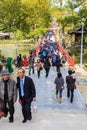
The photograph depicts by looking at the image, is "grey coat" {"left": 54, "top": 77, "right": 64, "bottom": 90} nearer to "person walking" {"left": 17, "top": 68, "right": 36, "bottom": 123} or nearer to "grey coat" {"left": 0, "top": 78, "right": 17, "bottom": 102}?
"person walking" {"left": 17, "top": 68, "right": 36, "bottom": 123}

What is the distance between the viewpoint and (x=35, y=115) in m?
11.7

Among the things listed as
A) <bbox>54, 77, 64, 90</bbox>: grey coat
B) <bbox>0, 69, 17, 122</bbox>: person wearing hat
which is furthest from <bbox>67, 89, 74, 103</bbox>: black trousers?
<bbox>0, 69, 17, 122</bbox>: person wearing hat

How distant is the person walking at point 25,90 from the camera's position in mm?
10367

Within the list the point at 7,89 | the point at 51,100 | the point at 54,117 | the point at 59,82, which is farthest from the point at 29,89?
the point at 51,100

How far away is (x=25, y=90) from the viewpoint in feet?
34.1

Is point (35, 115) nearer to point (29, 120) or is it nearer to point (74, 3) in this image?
point (29, 120)

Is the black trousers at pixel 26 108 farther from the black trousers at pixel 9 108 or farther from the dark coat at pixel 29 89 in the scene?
the black trousers at pixel 9 108

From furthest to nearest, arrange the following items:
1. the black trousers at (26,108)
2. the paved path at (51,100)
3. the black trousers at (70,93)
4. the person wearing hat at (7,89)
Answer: the black trousers at (70,93)
the paved path at (51,100)
the black trousers at (26,108)
the person wearing hat at (7,89)

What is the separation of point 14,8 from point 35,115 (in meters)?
23.1

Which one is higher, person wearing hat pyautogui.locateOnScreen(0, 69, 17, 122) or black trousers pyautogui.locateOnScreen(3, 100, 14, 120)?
person wearing hat pyautogui.locateOnScreen(0, 69, 17, 122)

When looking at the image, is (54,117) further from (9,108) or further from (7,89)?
(7,89)

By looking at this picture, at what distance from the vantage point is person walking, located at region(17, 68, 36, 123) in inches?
408

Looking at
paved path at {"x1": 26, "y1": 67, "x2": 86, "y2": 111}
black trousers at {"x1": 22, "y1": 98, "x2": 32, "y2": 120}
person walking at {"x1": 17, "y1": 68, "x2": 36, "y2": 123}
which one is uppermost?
person walking at {"x1": 17, "y1": 68, "x2": 36, "y2": 123}

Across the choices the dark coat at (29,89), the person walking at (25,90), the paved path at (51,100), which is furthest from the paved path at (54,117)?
the dark coat at (29,89)
